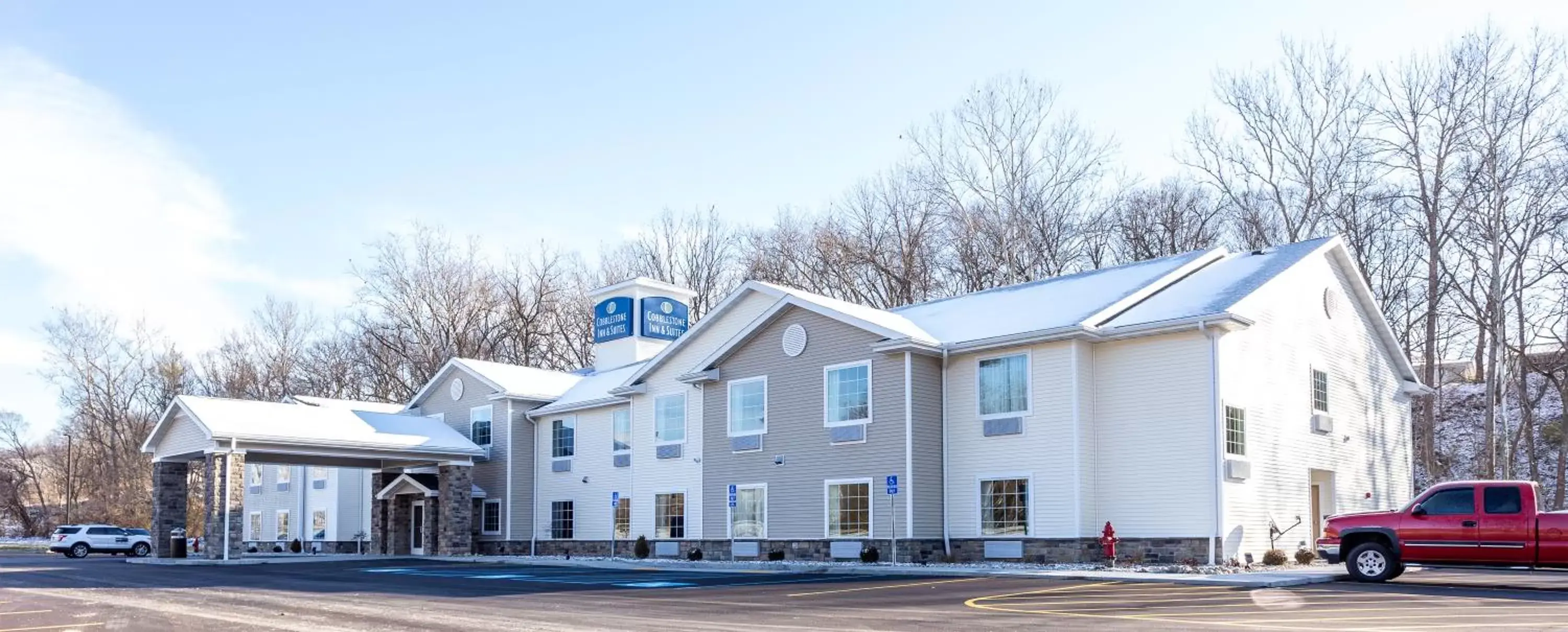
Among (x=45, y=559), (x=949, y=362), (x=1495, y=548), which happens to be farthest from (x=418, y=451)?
(x=1495, y=548)

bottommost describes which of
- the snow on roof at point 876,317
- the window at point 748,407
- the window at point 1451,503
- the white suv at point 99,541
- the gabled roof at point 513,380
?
the white suv at point 99,541

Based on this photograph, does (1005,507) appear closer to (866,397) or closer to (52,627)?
(866,397)

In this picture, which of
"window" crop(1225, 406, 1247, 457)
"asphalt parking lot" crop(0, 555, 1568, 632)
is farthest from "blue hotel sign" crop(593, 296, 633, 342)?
"window" crop(1225, 406, 1247, 457)

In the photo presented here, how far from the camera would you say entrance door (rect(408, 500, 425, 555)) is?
146 ft

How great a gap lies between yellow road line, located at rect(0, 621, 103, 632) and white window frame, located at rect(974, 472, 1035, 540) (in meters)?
17.5

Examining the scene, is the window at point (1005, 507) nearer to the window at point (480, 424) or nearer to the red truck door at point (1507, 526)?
the red truck door at point (1507, 526)

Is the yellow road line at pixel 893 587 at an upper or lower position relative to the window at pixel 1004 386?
lower

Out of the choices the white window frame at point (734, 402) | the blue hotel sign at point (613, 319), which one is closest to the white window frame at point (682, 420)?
the white window frame at point (734, 402)

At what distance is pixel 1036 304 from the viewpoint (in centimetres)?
3044

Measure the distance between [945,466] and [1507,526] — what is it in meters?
11.9

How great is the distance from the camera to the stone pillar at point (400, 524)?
44031 mm

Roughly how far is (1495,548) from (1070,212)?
31440mm

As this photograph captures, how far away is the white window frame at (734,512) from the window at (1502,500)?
635 inches

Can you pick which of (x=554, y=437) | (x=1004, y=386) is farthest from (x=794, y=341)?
(x=554, y=437)
